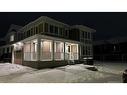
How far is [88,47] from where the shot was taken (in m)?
13.7

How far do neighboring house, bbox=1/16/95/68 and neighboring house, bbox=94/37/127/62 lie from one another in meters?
0.96

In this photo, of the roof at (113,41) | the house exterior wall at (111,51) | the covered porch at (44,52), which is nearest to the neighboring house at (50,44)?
the covered porch at (44,52)

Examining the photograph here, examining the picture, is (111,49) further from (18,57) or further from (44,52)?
(18,57)

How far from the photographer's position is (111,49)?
14469 millimetres

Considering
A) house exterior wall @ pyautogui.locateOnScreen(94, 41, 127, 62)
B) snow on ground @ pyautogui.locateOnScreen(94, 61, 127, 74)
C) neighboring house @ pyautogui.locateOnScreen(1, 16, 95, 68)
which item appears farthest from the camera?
house exterior wall @ pyautogui.locateOnScreen(94, 41, 127, 62)

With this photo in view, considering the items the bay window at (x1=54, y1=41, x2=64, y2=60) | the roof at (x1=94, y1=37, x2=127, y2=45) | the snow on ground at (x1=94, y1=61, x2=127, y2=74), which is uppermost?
the roof at (x1=94, y1=37, x2=127, y2=45)

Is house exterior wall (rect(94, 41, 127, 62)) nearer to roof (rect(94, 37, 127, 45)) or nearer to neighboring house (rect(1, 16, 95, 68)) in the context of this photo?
roof (rect(94, 37, 127, 45))

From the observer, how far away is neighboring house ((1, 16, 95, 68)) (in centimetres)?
949

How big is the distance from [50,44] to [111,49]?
6.74 meters

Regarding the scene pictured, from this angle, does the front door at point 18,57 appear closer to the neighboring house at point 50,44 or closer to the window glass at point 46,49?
the neighboring house at point 50,44

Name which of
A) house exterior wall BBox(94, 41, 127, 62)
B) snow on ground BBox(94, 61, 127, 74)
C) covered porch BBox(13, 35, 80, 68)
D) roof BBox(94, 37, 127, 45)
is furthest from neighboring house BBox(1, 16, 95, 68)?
snow on ground BBox(94, 61, 127, 74)

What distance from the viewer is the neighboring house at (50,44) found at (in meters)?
9.49
